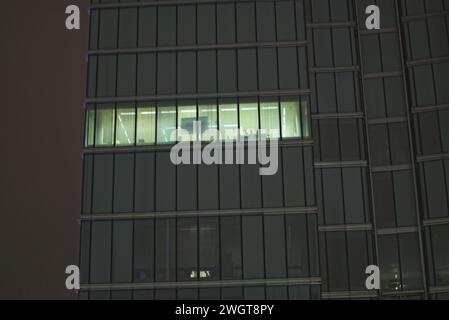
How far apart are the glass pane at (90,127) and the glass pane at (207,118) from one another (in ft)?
25.7

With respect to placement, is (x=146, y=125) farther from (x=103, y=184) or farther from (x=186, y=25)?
(x=186, y=25)

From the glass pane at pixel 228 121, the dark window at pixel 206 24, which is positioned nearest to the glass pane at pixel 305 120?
the glass pane at pixel 228 121

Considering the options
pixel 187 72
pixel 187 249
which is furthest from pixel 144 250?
pixel 187 72

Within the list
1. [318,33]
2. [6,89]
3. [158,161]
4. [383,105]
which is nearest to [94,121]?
[158,161]

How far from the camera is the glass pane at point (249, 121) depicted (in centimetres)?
4468

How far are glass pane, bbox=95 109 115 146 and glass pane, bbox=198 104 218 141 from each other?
6427mm

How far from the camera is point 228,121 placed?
45406mm

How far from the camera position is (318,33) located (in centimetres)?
5200

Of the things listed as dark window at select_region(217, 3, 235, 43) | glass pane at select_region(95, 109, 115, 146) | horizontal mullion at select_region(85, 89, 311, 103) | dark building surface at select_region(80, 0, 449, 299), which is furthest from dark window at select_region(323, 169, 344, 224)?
glass pane at select_region(95, 109, 115, 146)

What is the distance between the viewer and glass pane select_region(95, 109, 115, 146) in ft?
150

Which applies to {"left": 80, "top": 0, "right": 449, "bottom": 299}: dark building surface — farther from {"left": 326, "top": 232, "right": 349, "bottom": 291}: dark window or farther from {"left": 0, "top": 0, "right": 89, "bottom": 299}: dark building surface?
{"left": 0, "top": 0, "right": 89, "bottom": 299}: dark building surface

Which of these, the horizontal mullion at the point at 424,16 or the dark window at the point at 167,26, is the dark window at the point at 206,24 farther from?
the horizontal mullion at the point at 424,16

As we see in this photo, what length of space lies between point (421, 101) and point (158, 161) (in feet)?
69.1

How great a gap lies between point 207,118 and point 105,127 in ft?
24.4
